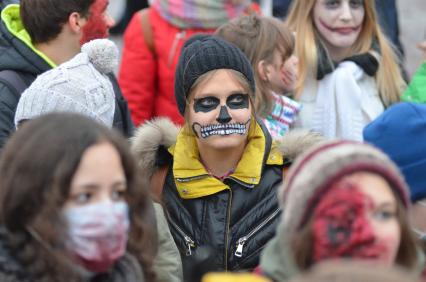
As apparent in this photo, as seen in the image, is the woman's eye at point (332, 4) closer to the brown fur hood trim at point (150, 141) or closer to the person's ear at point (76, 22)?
the person's ear at point (76, 22)

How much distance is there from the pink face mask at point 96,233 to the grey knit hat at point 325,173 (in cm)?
52

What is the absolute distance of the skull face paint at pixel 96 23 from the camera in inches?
211

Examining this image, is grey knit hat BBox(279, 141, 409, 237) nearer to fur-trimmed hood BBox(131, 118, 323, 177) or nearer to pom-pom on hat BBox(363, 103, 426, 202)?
pom-pom on hat BBox(363, 103, 426, 202)

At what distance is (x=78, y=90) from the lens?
4488 mm

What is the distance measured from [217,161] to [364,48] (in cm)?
189

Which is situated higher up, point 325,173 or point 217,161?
point 325,173

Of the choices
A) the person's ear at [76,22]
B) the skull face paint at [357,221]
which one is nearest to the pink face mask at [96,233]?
the skull face paint at [357,221]

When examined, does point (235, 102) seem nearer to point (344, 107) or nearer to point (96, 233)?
point (344, 107)

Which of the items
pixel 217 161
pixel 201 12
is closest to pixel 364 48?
pixel 201 12

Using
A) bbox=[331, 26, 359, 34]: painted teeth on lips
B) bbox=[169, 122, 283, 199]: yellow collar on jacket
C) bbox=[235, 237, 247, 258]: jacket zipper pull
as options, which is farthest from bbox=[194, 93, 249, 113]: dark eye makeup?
bbox=[331, 26, 359, 34]: painted teeth on lips

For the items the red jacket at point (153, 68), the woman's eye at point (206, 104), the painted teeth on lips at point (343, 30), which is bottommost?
the red jacket at point (153, 68)

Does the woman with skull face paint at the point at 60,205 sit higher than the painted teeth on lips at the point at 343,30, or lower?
higher

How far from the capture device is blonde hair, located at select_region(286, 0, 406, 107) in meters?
5.85

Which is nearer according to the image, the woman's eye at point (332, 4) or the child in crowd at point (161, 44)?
the woman's eye at point (332, 4)
